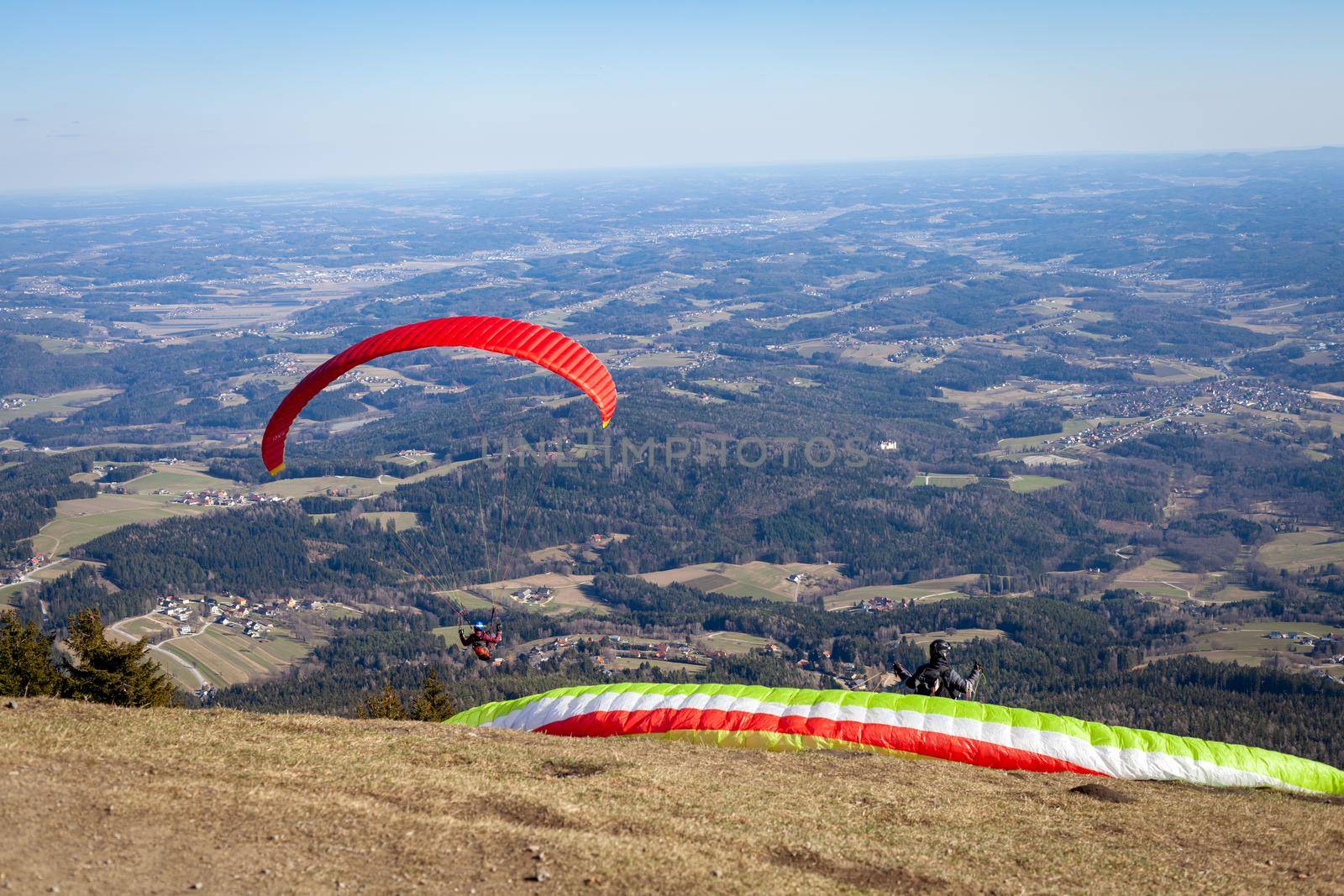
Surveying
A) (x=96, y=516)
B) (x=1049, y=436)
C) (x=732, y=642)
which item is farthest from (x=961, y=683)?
(x=1049, y=436)

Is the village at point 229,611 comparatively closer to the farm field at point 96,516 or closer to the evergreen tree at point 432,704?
the farm field at point 96,516

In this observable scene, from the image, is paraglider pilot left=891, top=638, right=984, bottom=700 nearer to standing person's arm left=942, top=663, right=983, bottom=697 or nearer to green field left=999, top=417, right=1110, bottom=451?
standing person's arm left=942, top=663, right=983, bottom=697

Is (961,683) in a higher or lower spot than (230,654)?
higher

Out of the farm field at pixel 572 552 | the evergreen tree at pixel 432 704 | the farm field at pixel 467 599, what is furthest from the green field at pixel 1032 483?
the evergreen tree at pixel 432 704

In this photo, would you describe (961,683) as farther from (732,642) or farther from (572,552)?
(572,552)

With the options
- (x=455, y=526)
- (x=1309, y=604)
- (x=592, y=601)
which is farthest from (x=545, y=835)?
(x=455, y=526)

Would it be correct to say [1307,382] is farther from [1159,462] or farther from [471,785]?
[471,785]
